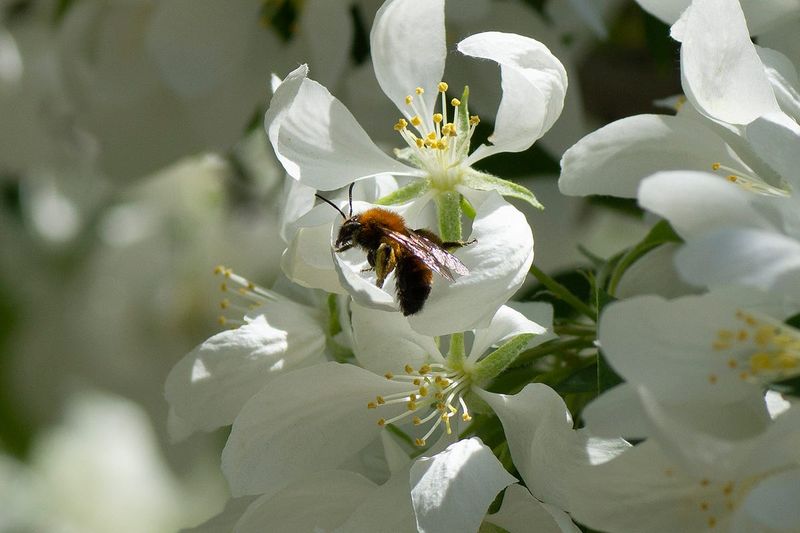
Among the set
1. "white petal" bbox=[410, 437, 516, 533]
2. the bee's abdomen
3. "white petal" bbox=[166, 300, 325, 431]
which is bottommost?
"white petal" bbox=[410, 437, 516, 533]

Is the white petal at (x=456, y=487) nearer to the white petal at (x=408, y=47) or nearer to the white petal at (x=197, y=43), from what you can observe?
the white petal at (x=408, y=47)

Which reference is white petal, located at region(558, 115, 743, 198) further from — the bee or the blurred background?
the blurred background

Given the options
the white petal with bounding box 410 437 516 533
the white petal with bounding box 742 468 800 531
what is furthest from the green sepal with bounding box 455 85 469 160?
the white petal with bounding box 742 468 800 531

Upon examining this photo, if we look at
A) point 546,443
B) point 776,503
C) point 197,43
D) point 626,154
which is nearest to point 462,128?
point 626,154

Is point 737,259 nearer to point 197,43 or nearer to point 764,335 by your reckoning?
point 764,335

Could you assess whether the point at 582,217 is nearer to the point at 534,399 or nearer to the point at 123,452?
the point at 534,399

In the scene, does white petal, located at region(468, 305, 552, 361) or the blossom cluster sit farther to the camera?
white petal, located at region(468, 305, 552, 361)

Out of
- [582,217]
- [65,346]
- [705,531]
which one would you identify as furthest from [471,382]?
[65,346]

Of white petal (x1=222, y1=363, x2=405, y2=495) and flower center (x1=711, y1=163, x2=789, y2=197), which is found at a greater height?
flower center (x1=711, y1=163, x2=789, y2=197)
